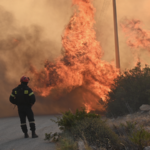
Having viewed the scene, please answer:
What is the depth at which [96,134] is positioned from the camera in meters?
5.04

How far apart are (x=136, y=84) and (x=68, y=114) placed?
7.28 m

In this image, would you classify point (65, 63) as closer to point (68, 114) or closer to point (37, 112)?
point (37, 112)

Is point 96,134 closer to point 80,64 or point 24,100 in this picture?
point 24,100

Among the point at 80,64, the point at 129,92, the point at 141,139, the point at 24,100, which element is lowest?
the point at 141,139

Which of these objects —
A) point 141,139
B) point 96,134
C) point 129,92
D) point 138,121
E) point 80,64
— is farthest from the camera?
point 80,64

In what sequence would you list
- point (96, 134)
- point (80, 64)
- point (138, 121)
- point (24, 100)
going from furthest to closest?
point (80, 64)
point (138, 121)
point (24, 100)
point (96, 134)

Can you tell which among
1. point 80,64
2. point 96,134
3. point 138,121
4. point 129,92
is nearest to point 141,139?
point 96,134

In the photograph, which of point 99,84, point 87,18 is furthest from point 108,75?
point 87,18

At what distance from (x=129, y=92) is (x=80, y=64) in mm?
4777

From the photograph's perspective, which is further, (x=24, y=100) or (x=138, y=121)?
(x=138, y=121)

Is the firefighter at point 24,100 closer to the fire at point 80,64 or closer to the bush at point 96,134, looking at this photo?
the bush at point 96,134

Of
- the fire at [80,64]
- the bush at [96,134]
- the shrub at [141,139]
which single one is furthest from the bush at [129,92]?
the shrub at [141,139]

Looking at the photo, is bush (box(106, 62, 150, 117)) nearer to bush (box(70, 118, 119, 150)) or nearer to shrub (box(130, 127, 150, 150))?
bush (box(70, 118, 119, 150))

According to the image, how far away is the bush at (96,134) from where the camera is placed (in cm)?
495
